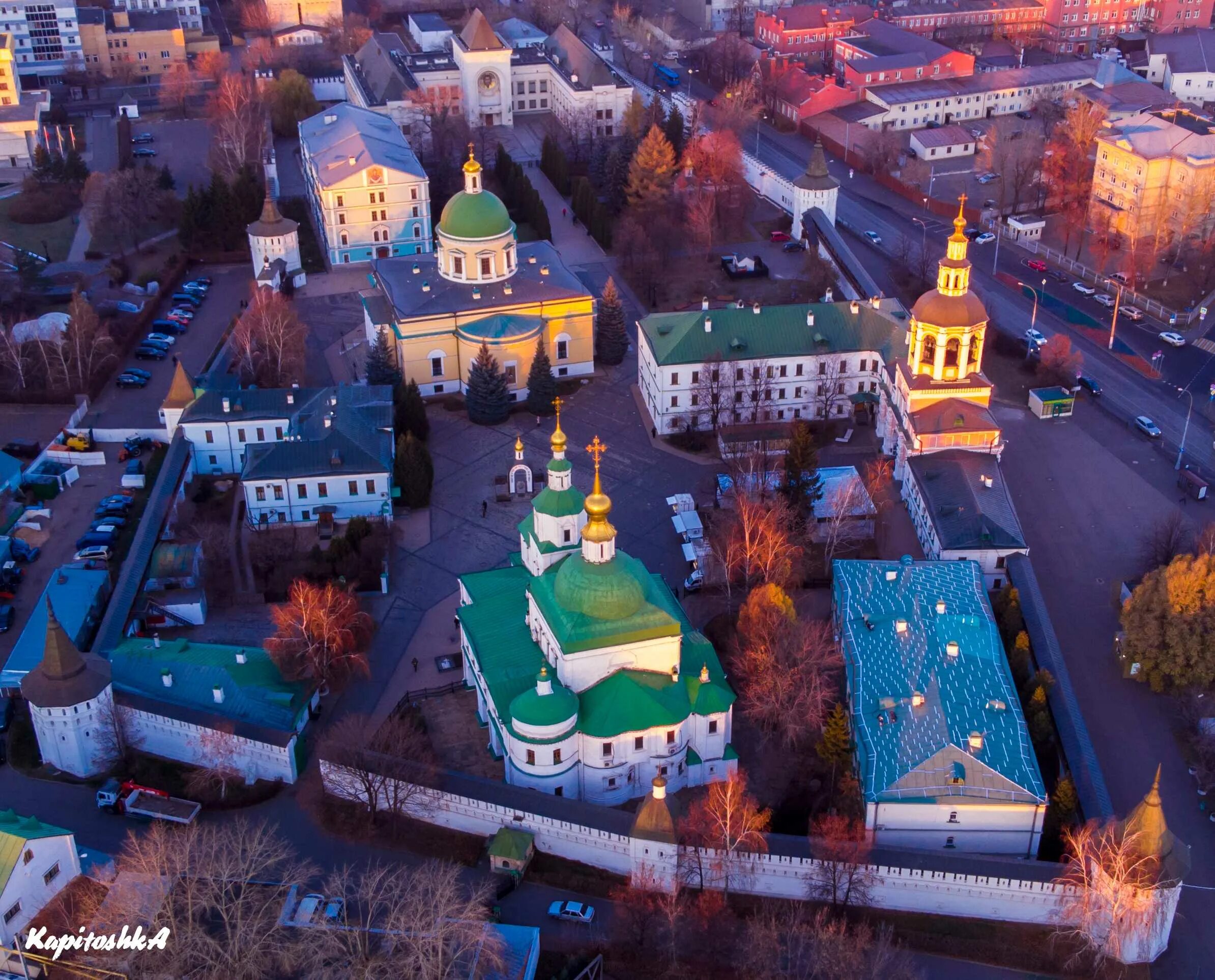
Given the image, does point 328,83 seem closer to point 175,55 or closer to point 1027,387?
point 175,55

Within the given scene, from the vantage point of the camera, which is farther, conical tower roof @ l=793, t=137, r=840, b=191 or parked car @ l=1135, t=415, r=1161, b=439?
conical tower roof @ l=793, t=137, r=840, b=191

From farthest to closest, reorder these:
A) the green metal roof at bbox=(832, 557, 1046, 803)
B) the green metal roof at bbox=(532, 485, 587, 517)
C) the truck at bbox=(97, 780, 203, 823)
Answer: the green metal roof at bbox=(532, 485, 587, 517) < the truck at bbox=(97, 780, 203, 823) < the green metal roof at bbox=(832, 557, 1046, 803)

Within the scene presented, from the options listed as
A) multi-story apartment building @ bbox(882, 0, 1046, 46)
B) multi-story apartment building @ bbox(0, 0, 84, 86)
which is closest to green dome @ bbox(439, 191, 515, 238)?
multi-story apartment building @ bbox(0, 0, 84, 86)

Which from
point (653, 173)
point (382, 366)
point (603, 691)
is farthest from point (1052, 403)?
point (603, 691)

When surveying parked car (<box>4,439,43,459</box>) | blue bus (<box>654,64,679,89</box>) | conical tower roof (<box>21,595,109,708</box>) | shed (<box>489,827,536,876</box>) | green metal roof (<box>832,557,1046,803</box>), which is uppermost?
blue bus (<box>654,64,679,89</box>)

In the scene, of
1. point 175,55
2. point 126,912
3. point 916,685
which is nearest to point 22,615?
point 126,912

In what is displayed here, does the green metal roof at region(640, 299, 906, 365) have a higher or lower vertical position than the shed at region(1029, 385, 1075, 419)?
higher

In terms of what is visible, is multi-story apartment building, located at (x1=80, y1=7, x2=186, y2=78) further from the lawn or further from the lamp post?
the lamp post
